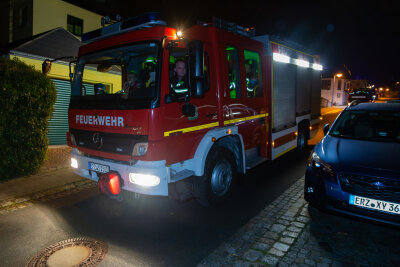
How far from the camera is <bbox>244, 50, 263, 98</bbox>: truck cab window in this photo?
202 inches

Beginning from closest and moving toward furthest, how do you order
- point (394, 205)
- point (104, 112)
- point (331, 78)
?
point (394, 205), point (104, 112), point (331, 78)

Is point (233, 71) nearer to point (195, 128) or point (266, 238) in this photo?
point (195, 128)

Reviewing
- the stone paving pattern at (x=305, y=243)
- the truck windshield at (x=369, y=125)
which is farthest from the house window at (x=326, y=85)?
the stone paving pattern at (x=305, y=243)

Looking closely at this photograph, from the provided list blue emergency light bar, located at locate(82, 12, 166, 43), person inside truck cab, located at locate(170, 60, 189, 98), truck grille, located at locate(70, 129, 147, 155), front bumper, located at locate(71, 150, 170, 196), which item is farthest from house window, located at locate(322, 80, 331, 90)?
front bumper, located at locate(71, 150, 170, 196)

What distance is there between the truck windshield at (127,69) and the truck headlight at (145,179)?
1026mm

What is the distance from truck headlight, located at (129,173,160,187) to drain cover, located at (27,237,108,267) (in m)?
0.90

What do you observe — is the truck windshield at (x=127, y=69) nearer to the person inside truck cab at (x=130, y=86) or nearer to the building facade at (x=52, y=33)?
the person inside truck cab at (x=130, y=86)

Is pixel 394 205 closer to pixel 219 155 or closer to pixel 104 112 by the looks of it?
pixel 219 155

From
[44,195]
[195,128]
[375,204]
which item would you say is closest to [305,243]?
[375,204]

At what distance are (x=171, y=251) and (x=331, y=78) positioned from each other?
46.2m

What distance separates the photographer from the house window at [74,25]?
67.0ft

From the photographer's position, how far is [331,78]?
1688 inches

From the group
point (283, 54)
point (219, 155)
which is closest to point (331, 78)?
point (283, 54)

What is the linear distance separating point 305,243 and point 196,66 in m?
2.62
